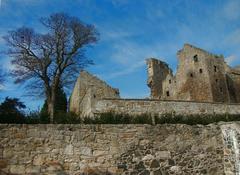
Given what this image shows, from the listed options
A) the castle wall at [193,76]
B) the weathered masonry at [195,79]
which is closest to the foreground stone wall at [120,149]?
the weathered masonry at [195,79]

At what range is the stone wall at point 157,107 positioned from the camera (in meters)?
14.1

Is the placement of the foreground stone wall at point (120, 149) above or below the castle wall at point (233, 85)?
below

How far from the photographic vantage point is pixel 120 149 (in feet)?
28.5

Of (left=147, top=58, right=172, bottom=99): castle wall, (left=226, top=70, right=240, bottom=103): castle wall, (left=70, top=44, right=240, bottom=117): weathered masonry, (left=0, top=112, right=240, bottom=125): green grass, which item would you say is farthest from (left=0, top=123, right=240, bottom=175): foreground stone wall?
(left=226, top=70, right=240, bottom=103): castle wall

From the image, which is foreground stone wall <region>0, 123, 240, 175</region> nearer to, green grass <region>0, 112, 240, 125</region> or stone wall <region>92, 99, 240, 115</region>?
green grass <region>0, 112, 240, 125</region>

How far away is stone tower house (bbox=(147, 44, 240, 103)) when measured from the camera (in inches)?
1252

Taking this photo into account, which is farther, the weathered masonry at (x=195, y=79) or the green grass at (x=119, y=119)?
the weathered masonry at (x=195, y=79)

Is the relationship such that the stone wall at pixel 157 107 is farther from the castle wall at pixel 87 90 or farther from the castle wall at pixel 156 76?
the castle wall at pixel 156 76

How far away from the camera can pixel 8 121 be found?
8.53 m

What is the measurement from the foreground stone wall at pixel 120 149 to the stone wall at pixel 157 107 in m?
4.09

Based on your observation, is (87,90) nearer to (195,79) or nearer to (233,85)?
(195,79)

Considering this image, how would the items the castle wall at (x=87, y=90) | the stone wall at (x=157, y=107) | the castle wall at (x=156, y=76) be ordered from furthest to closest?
the castle wall at (x=156, y=76), the castle wall at (x=87, y=90), the stone wall at (x=157, y=107)

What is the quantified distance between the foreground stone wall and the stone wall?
4093 mm

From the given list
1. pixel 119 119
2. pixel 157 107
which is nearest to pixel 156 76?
pixel 157 107
